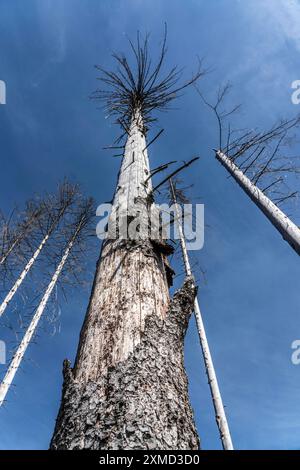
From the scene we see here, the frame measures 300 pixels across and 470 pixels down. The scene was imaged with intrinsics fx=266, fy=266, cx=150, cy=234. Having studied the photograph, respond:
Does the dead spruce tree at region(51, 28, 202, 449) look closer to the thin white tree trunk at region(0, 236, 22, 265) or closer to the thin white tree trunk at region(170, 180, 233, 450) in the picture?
the thin white tree trunk at region(170, 180, 233, 450)

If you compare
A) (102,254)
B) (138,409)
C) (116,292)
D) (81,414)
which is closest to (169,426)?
(138,409)

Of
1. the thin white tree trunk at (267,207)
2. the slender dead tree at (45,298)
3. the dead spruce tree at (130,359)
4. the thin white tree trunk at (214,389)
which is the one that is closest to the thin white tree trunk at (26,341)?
the slender dead tree at (45,298)

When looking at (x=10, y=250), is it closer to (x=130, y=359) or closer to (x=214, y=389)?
(x=214, y=389)

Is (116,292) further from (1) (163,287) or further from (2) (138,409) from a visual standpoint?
(2) (138,409)

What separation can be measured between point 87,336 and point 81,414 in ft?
1.27

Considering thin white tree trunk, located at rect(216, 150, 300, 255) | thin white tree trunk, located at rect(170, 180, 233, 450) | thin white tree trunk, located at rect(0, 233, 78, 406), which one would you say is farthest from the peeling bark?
thin white tree trunk, located at rect(0, 233, 78, 406)

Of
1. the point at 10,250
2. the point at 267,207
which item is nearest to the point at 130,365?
the point at 267,207

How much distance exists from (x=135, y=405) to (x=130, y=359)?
0.62 feet

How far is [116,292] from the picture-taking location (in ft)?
4.85

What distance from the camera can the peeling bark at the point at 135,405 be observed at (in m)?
0.90

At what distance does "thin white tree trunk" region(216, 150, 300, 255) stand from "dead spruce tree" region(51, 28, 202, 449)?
4.01 metres

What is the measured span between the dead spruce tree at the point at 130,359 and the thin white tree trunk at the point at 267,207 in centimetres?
401

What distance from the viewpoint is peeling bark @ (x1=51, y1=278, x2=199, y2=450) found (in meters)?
0.90

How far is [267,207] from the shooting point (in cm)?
602
